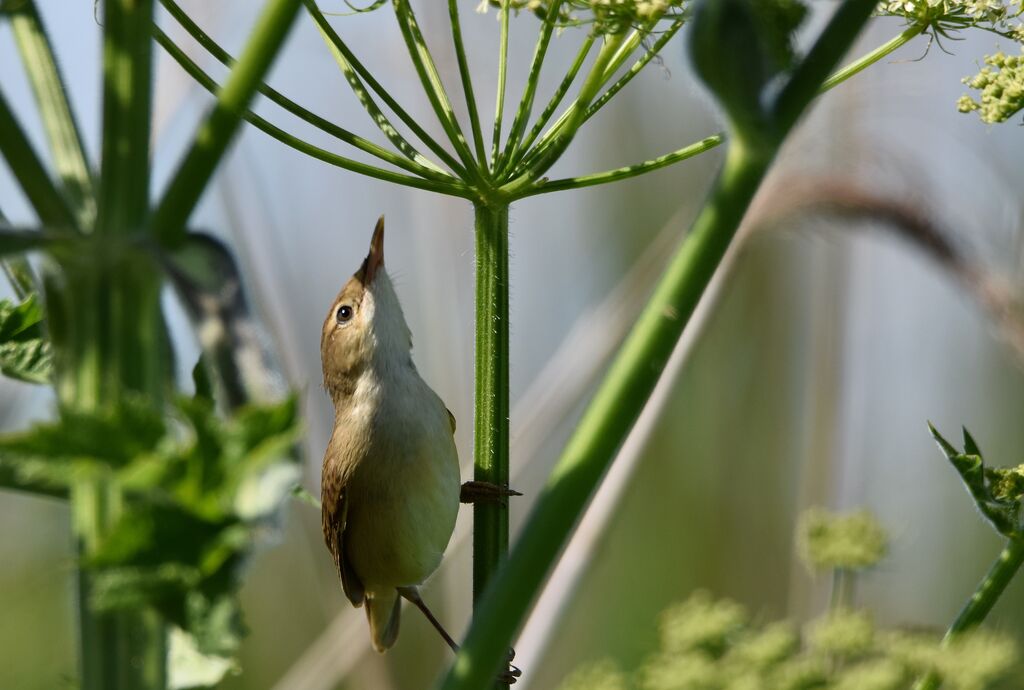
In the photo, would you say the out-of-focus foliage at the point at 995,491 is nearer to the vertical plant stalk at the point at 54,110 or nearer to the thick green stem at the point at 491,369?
the thick green stem at the point at 491,369

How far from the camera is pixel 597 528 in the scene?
9.99 ft

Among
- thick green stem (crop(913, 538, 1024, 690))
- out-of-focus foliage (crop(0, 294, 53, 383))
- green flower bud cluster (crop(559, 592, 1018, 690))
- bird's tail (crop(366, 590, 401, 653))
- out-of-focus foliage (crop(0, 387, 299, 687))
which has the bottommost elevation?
bird's tail (crop(366, 590, 401, 653))

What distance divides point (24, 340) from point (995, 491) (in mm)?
1291

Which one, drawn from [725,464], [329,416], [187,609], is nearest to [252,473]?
[187,609]

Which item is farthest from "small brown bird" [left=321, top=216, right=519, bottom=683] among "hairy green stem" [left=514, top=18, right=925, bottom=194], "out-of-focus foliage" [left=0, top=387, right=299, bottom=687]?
"out-of-focus foliage" [left=0, top=387, right=299, bottom=687]

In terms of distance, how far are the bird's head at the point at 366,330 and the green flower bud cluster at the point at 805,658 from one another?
4.87 ft

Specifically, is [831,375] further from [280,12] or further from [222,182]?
[280,12]

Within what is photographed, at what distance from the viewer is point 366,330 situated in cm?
316

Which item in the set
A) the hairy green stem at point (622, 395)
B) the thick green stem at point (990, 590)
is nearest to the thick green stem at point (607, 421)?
the hairy green stem at point (622, 395)

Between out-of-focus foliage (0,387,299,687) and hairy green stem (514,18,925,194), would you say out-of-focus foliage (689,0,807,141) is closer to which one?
out-of-focus foliage (0,387,299,687)

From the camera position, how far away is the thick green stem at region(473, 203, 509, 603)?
1.73 meters

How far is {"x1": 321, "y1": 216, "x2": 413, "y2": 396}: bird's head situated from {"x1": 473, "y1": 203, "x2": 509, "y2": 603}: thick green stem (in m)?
1.26

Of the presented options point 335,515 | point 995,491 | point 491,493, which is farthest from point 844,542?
point 335,515

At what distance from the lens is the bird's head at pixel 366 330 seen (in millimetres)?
3090
